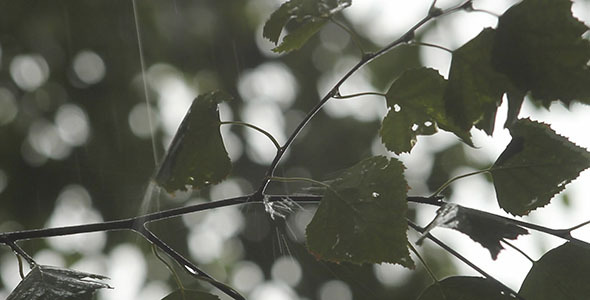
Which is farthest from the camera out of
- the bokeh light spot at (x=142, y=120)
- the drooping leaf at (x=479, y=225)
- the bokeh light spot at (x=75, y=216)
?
the bokeh light spot at (x=142, y=120)

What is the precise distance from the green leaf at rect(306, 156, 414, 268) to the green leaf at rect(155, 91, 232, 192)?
104 millimetres

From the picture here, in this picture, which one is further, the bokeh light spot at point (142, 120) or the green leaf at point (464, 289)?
the bokeh light spot at point (142, 120)

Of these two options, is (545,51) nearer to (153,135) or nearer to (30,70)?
(153,135)

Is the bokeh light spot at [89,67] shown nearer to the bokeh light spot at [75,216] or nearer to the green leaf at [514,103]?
the bokeh light spot at [75,216]

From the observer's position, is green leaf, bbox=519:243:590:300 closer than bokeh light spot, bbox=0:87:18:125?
Yes

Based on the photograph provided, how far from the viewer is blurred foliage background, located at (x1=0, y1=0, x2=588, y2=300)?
134 inches

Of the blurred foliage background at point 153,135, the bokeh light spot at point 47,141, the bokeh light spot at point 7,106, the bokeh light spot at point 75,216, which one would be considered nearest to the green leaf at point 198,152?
the blurred foliage background at point 153,135

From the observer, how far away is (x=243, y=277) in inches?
151

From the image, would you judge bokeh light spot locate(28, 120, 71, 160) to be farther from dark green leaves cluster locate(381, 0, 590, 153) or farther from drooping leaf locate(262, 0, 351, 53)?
dark green leaves cluster locate(381, 0, 590, 153)

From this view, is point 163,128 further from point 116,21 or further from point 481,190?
point 481,190

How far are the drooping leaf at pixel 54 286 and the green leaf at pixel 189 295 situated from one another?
0.05m

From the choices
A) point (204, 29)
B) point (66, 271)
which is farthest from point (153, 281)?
point (66, 271)

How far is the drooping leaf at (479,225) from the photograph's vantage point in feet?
1.14

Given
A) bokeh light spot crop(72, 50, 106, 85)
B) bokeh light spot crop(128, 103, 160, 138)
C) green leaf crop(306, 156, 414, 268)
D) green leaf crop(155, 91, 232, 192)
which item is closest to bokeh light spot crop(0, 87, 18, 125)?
bokeh light spot crop(72, 50, 106, 85)
